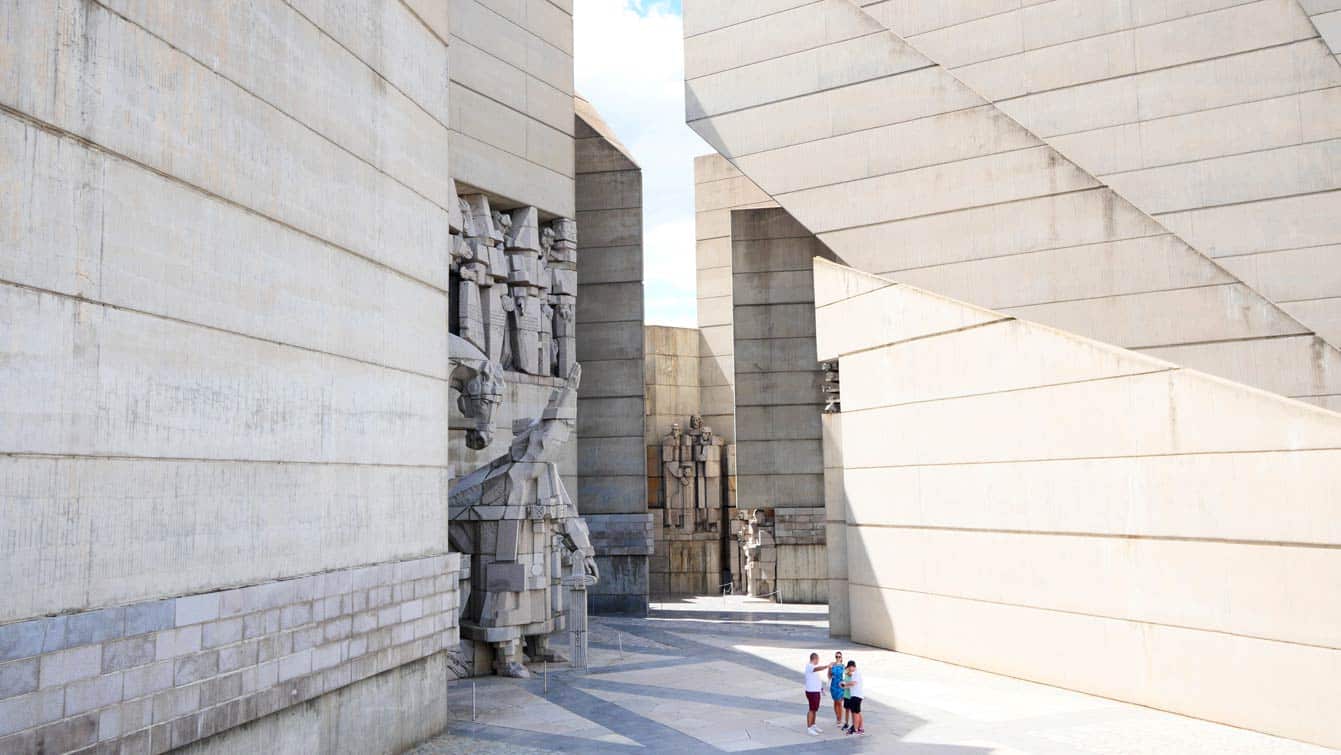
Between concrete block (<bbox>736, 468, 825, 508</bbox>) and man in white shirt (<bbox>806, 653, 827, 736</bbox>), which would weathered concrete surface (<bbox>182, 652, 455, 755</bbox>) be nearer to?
man in white shirt (<bbox>806, 653, 827, 736</bbox>)

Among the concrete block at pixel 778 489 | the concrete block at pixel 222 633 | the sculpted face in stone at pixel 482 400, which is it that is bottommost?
the concrete block at pixel 222 633

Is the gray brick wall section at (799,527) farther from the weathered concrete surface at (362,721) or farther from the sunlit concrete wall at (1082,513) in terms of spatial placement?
the weathered concrete surface at (362,721)

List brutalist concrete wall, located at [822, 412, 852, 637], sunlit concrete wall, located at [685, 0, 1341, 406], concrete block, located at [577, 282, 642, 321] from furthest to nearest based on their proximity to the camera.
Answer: concrete block, located at [577, 282, 642, 321] → brutalist concrete wall, located at [822, 412, 852, 637] → sunlit concrete wall, located at [685, 0, 1341, 406]

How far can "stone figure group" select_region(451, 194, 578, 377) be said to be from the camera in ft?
77.1

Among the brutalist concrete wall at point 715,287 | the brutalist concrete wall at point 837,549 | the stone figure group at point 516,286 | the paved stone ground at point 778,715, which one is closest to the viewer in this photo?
the paved stone ground at point 778,715

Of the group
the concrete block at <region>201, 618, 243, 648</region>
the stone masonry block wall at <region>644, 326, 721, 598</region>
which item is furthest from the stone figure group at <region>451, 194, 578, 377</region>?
the concrete block at <region>201, 618, 243, 648</region>

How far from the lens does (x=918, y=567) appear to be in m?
18.7

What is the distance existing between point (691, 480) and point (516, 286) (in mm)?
11874

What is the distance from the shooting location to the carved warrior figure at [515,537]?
55.8ft

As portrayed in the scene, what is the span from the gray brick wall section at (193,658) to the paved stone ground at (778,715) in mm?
2054

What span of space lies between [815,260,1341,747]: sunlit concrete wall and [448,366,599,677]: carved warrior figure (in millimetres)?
5804

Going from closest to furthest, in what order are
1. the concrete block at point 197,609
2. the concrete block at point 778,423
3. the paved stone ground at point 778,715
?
the concrete block at point 197,609 < the paved stone ground at point 778,715 < the concrete block at point 778,423

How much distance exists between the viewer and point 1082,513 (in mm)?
15250

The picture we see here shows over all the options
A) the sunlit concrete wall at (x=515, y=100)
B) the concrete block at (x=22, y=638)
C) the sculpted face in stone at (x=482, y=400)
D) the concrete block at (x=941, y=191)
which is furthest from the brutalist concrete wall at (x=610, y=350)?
the concrete block at (x=22, y=638)
